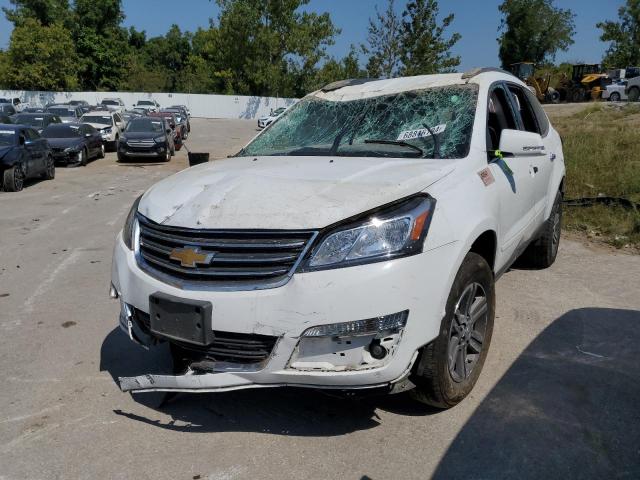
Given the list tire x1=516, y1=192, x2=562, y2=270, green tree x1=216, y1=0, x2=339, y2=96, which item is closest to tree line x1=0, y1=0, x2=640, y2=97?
green tree x1=216, y1=0, x2=339, y2=96

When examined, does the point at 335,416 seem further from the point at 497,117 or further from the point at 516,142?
the point at 497,117

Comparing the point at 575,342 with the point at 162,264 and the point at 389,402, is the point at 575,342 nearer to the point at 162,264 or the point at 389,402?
the point at 389,402

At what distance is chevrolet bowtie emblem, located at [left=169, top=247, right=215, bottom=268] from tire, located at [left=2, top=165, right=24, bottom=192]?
Result: 12254 mm

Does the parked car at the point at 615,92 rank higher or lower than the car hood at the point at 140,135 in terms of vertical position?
higher

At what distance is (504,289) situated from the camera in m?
5.52

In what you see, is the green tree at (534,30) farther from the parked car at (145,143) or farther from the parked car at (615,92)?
the parked car at (145,143)

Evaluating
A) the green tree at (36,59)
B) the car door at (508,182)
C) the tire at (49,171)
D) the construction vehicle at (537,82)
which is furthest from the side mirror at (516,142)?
the green tree at (36,59)

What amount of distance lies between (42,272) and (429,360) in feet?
16.8

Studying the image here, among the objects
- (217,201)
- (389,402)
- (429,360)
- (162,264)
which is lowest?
(389,402)

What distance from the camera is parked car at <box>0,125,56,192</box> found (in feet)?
44.5

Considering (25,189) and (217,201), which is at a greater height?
(217,201)

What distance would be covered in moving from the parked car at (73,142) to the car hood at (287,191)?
56.1 ft

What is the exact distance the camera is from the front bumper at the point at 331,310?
269 cm

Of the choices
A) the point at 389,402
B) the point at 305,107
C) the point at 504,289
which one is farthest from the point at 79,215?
the point at 389,402
